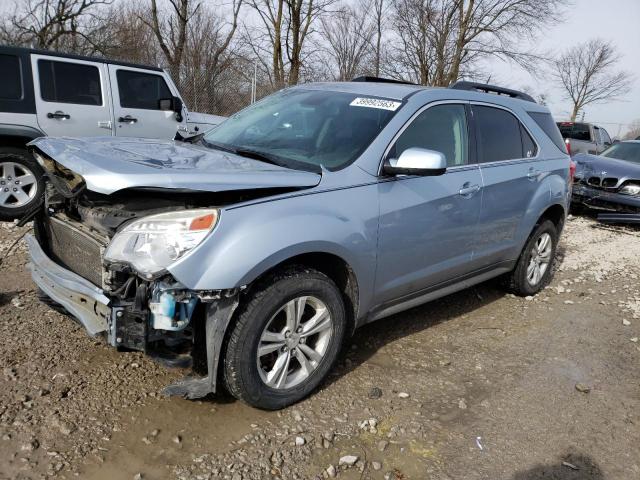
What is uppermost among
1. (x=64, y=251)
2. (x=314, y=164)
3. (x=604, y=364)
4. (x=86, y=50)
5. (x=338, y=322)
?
(x=86, y=50)

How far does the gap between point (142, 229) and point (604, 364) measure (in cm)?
334

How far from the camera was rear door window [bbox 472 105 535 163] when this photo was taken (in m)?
3.98

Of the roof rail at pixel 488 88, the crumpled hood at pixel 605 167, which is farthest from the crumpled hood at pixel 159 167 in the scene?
the crumpled hood at pixel 605 167

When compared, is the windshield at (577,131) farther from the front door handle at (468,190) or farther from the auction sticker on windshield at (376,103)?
the auction sticker on windshield at (376,103)

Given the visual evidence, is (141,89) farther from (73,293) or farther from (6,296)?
(73,293)

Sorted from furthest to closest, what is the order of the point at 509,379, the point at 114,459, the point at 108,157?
the point at 509,379, the point at 108,157, the point at 114,459

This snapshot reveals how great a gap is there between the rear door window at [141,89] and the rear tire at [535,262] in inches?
222

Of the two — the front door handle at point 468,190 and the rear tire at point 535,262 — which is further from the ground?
the front door handle at point 468,190

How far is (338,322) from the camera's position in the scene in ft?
9.81

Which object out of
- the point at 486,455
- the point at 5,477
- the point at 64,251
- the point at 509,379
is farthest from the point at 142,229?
the point at 509,379

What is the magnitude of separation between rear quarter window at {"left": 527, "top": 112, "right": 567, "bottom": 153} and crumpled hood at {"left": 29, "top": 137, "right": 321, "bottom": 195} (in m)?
2.86

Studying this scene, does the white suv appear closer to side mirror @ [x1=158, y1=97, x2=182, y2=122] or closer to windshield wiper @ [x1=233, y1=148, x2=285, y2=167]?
side mirror @ [x1=158, y1=97, x2=182, y2=122]

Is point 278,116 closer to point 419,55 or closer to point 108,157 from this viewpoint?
point 108,157

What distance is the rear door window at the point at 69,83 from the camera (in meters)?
6.68
